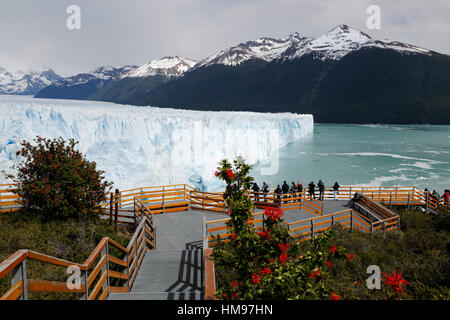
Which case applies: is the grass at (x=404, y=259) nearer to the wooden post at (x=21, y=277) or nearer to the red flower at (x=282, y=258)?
the red flower at (x=282, y=258)

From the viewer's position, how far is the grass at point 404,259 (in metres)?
6.52

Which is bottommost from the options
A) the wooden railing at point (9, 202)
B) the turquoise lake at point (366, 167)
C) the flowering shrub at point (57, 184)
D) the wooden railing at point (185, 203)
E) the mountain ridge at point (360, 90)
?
the turquoise lake at point (366, 167)

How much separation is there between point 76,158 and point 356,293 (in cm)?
848

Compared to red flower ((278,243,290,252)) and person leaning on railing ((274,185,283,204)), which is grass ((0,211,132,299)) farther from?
person leaning on railing ((274,185,283,204))

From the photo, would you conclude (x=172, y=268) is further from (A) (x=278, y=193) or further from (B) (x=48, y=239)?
(A) (x=278, y=193)

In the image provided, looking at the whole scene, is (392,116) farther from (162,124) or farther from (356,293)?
(356,293)

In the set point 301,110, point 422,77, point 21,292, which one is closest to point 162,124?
point 21,292

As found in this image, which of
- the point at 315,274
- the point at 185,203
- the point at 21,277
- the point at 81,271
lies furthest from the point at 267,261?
the point at 185,203

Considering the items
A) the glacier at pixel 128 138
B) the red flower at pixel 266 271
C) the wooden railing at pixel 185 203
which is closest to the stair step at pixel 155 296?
the red flower at pixel 266 271

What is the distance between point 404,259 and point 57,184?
10118mm

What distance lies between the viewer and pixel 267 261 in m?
3.87

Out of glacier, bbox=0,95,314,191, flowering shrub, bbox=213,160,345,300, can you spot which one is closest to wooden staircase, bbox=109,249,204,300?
flowering shrub, bbox=213,160,345,300

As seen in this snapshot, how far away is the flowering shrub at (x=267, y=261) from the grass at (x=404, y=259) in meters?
3.01

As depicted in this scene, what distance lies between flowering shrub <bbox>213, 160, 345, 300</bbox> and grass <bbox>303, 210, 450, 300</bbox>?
9.88 feet
